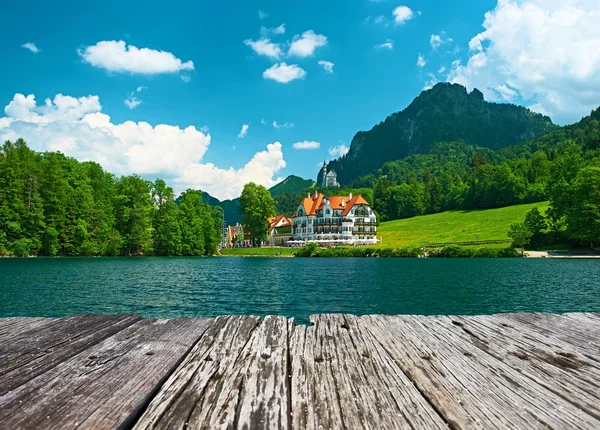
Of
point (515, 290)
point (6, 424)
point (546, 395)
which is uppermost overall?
point (6, 424)

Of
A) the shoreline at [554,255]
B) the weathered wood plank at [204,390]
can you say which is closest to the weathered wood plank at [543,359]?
the weathered wood plank at [204,390]

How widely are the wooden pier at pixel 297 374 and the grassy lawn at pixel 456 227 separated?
8349cm

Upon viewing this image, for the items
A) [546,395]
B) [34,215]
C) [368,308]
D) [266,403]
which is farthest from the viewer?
[34,215]

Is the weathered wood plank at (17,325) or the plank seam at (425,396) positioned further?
the weathered wood plank at (17,325)

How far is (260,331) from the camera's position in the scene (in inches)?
139

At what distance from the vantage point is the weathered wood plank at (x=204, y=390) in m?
1.95

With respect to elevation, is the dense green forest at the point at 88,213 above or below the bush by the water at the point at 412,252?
above

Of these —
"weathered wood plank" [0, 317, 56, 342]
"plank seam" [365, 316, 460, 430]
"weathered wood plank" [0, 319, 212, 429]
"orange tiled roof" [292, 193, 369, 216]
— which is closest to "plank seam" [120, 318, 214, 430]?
"weathered wood plank" [0, 319, 212, 429]

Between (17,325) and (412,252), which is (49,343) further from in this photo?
(412,252)

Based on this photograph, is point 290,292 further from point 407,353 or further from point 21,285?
point 407,353

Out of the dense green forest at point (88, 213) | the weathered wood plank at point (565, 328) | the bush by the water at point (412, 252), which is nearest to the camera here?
the weathered wood plank at point (565, 328)

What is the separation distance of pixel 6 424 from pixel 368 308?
61.1ft

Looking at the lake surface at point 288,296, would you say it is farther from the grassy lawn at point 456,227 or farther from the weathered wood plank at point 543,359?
the grassy lawn at point 456,227

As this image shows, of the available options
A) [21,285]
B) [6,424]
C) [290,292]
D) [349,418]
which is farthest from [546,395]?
[21,285]
